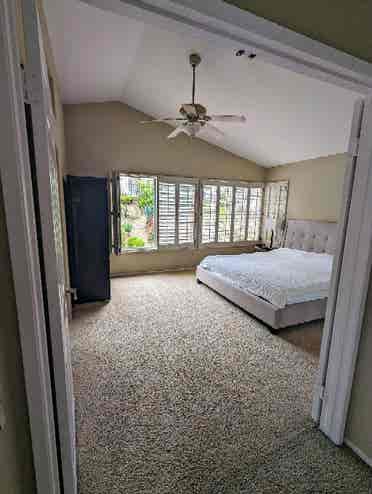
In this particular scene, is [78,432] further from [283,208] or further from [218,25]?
[283,208]

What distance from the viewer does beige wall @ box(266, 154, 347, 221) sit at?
4.23m

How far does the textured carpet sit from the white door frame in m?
0.64

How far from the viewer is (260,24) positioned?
879 millimetres

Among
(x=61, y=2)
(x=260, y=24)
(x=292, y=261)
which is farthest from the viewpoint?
(x=292, y=261)

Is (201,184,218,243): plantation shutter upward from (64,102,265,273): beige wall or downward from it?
Result: downward

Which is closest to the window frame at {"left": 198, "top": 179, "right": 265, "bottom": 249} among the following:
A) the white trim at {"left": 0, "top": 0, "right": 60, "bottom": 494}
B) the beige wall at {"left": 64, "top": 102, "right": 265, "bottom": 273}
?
the beige wall at {"left": 64, "top": 102, "right": 265, "bottom": 273}

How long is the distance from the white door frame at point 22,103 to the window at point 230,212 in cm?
420

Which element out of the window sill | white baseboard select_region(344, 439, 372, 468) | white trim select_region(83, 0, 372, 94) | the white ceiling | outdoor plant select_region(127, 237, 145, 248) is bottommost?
white baseboard select_region(344, 439, 372, 468)

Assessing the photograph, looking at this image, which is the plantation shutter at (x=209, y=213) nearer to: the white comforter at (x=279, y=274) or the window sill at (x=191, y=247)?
the window sill at (x=191, y=247)

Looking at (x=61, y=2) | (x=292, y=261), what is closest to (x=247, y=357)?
(x=292, y=261)

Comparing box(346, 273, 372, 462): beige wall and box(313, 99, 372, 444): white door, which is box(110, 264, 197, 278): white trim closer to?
box(313, 99, 372, 444): white door

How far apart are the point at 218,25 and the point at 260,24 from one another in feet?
0.55

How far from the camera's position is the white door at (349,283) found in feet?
A: 4.13

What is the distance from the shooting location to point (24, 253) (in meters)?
0.71
